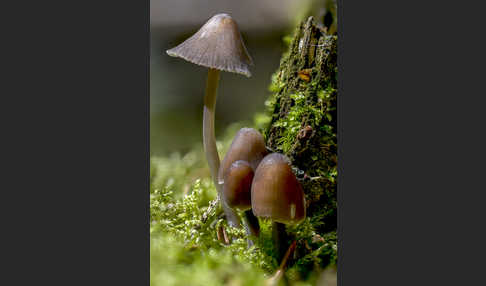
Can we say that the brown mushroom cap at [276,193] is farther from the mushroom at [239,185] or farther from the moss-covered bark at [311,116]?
the moss-covered bark at [311,116]

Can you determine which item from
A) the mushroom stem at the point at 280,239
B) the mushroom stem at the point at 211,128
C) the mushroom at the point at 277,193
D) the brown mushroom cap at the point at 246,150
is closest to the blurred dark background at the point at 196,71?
the mushroom stem at the point at 211,128

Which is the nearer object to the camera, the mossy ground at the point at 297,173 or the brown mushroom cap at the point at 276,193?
the brown mushroom cap at the point at 276,193

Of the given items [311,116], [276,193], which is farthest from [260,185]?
[311,116]

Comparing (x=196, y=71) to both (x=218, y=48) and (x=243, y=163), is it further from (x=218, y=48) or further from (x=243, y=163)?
(x=243, y=163)

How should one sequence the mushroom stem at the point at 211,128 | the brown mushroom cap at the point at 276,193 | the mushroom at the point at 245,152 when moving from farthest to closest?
the mushroom stem at the point at 211,128 → the mushroom at the point at 245,152 → the brown mushroom cap at the point at 276,193

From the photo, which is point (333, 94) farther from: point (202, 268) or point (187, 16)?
point (202, 268)

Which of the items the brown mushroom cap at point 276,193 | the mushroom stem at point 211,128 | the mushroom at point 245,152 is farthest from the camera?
the mushroom stem at point 211,128
